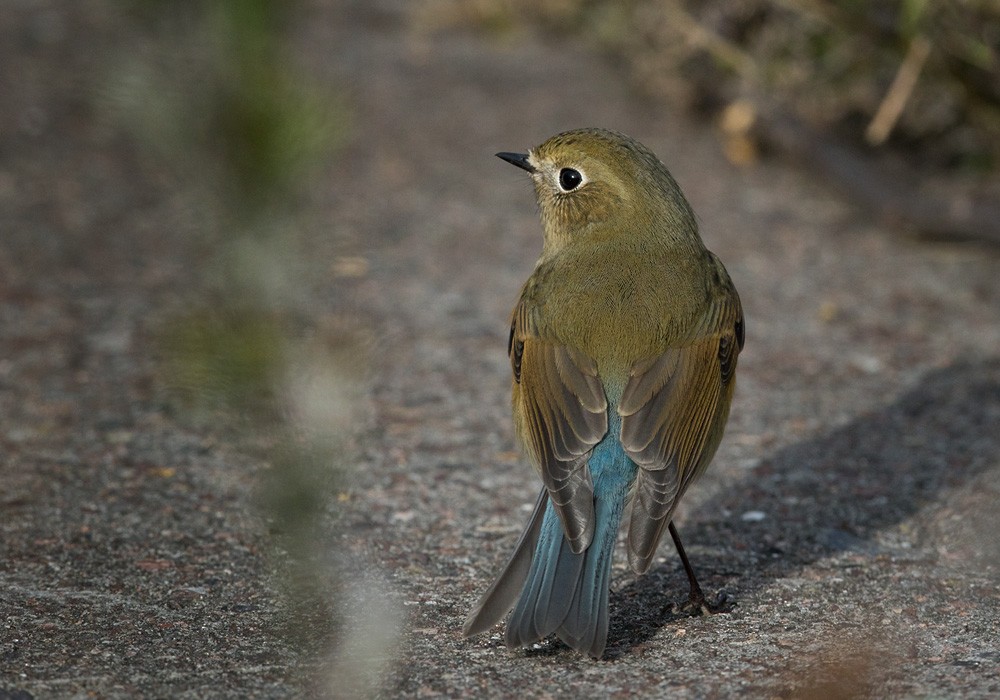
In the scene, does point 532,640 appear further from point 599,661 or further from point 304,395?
point 304,395

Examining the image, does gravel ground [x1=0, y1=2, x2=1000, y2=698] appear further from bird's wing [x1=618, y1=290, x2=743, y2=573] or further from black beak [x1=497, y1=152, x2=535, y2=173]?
black beak [x1=497, y1=152, x2=535, y2=173]

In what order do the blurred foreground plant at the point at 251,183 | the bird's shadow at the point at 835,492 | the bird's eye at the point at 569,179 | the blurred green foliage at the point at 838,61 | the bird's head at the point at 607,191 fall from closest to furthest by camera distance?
the blurred foreground plant at the point at 251,183, the bird's shadow at the point at 835,492, the bird's head at the point at 607,191, the bird's eye at the point at 569,179, the blurred green foliage at the point at 838,61

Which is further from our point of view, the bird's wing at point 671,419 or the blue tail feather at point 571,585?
the bird's wing at point 671,419

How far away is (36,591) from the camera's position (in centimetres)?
342

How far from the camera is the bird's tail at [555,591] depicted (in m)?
3.01

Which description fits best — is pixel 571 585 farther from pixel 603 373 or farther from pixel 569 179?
pixel 569 179

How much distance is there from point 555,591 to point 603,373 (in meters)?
0.65

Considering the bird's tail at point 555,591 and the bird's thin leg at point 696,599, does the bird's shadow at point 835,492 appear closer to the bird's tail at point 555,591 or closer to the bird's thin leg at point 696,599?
the bird's thin leg at point 696,599

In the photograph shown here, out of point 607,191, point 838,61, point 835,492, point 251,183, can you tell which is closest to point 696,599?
point 835,492

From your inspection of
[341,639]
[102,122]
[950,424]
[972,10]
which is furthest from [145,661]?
[102,122]

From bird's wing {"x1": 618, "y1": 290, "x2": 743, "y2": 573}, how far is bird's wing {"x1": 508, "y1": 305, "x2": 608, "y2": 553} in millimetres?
95

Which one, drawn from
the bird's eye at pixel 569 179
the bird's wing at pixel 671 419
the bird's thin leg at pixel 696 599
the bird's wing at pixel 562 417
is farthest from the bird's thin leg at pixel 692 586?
the bird's eye at pixel 569 179

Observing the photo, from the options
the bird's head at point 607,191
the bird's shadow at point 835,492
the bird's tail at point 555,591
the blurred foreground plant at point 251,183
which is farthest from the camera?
the bird's head at point 607,191

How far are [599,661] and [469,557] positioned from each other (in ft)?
2.50
